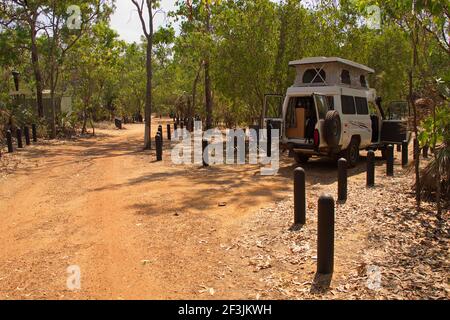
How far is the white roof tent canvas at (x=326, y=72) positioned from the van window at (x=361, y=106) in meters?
0.45

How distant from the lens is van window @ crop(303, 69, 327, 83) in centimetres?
1227

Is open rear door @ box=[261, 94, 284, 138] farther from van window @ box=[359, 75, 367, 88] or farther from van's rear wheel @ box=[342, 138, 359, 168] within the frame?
van window @ box=[359, 75, 367, 88]

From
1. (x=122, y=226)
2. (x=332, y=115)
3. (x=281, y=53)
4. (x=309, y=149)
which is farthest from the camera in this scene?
(x=281, y=53)

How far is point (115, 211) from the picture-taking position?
7488 mm

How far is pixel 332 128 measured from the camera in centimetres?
1092

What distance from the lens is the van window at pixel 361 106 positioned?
12.6 meters

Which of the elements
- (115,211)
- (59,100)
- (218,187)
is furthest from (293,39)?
(59,100)

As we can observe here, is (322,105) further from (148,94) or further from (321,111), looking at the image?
(148,94)

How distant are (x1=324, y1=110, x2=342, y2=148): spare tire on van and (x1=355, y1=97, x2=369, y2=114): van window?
1.79 m

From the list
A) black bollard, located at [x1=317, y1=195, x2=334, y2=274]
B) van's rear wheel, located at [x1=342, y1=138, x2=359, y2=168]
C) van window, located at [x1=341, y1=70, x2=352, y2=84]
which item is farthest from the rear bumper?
black bollard, located at [x1=317, y1=195, x2=334, y2=274]

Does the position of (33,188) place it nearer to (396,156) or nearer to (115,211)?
(115,211)

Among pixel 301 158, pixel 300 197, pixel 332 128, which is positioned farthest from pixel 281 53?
pixel 300 197

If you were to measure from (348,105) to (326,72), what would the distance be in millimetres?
1188

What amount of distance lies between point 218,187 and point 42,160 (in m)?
8.33
